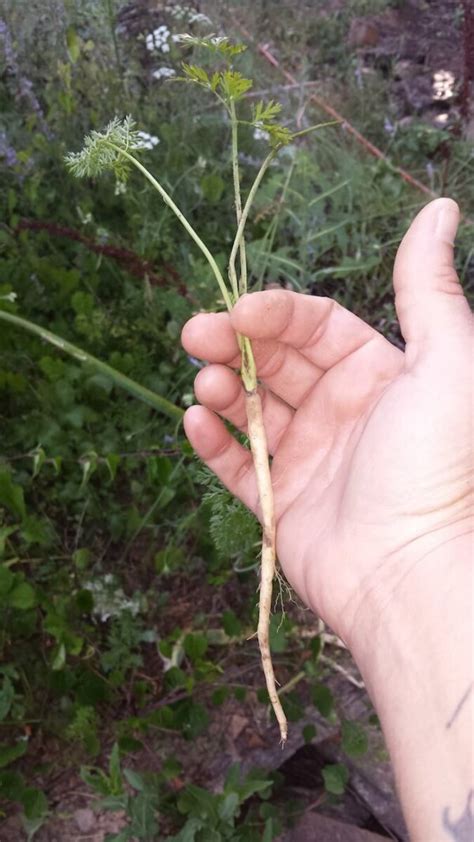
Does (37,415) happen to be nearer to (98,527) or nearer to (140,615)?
(98,527)

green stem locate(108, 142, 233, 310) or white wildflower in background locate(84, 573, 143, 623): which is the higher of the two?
green stem locate(108, 142, 233, 310)

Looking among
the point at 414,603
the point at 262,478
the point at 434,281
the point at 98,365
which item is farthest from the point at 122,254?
the point at 414,603

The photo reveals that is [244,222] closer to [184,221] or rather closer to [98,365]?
[184,221]

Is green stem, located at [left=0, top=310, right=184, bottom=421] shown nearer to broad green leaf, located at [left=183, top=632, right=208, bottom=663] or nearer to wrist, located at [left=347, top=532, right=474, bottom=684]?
broad green leaf, located at [left=183, top=632, right=208, bottom=663]

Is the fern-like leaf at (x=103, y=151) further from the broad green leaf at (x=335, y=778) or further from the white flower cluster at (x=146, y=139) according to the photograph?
the broad green leaf at (x=335, y=778)

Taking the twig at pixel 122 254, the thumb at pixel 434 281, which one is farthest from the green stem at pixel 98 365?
the thumb at pixel 434 281

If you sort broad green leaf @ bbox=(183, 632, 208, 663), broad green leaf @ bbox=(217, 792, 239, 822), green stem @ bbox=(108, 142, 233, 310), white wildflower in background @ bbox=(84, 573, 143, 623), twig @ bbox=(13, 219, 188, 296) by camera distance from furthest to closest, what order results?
1. twig @ bbox=(13, 219, 188, 296)
2. white wildflower in background @ bbox=(84, 573, 143, 623)
3. broad green leaf @ bbox=(183, 632, 208, 663)
4. broad green leaf @ bbox=(217, 792, 239, 822)
5. green stem @ bbox=(108, 142, 233, 310)

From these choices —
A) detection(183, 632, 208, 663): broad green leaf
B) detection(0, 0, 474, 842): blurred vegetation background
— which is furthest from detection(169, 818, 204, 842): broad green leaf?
detection(183, 632, 208, 663): broad green leaf
